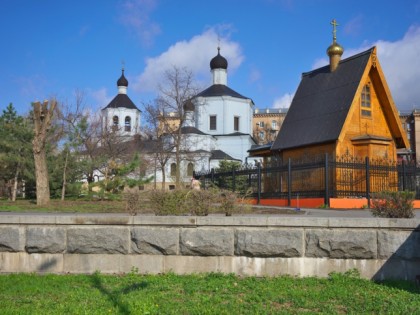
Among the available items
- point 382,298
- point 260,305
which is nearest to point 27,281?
point 260,305

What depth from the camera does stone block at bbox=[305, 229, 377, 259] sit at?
6875mm

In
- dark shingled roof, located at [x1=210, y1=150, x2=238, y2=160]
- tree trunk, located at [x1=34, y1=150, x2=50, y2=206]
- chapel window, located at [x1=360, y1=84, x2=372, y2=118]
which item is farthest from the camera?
dark shingled roof, located at [x1=210, y1=150, x2=238, y2=160]

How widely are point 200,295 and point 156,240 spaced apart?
1.52 meters

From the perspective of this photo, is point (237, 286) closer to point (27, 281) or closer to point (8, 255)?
point (27, 281)

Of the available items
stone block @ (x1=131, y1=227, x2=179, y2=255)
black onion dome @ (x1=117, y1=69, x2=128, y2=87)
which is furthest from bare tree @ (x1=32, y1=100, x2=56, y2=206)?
black onion dome @ (x1=117, y1=69, x2=128, y2=87)

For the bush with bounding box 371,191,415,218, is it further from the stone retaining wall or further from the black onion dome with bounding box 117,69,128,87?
the black onion dome with bounding box 117,69,128,87

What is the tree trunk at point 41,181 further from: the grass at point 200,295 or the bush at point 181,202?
the grass at point 200,295

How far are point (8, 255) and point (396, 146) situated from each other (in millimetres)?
22559

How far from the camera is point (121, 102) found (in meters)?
68.7

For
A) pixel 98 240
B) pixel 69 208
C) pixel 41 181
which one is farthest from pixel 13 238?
pixel 41 181

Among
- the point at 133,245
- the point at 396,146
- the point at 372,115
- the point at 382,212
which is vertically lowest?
the point at 133,245

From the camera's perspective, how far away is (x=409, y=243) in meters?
6.86

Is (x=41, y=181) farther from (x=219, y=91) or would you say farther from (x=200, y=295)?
(x=219, y=91)

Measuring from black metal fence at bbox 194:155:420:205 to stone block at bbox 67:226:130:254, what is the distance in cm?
1164
